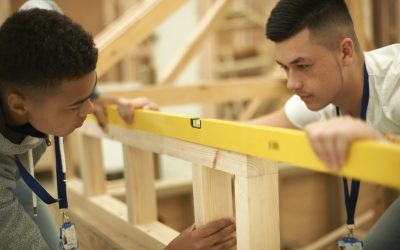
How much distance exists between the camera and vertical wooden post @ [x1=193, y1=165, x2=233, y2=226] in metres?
1.12

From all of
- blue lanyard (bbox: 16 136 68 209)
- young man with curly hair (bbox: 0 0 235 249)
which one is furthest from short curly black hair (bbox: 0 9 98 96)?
blue lanyard (bbox: 16 136 68 209)

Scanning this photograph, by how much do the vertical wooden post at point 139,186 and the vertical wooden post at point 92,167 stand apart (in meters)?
0.35

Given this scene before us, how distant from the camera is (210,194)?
3.67ft

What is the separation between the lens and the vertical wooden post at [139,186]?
1.50 metres

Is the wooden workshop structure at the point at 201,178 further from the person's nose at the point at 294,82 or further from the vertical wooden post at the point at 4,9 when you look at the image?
the person's nose at the point at 294,82

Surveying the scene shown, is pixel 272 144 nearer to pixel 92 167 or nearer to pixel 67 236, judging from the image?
pixel 67 236

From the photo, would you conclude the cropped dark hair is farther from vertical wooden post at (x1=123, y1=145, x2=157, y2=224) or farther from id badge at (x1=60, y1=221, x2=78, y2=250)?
id badge at (x1=60, y1=221, x2=78, y2=250)

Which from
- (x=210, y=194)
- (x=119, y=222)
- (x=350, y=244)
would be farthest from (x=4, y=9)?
(x=350, y=244)

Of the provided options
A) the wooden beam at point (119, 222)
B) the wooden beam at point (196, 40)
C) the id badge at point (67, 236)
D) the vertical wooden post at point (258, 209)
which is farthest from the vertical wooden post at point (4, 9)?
the vertical wooden post at point (258, 209)

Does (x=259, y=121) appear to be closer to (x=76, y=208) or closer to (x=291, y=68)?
(x=291, y=68)

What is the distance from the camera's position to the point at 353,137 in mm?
705

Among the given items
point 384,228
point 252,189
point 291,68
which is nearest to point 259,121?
point 291,68

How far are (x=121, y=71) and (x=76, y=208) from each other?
374 cm

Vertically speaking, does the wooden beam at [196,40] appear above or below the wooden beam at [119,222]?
above
